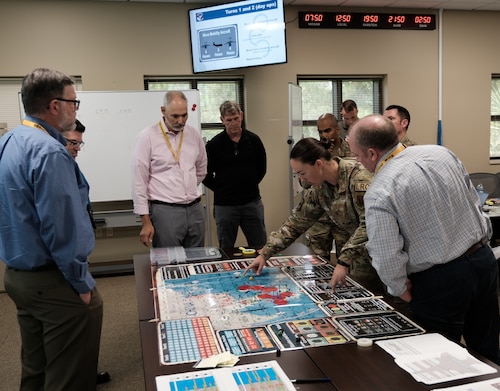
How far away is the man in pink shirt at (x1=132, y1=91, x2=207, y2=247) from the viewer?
2992mm

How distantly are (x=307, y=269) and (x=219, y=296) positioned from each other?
0.53 metres

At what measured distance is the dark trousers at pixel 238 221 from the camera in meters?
3.70

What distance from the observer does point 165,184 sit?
3043 mm

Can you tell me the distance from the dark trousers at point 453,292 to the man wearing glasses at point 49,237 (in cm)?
123

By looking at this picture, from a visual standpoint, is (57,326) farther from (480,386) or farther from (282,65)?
(282,65)

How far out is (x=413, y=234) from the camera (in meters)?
1.58

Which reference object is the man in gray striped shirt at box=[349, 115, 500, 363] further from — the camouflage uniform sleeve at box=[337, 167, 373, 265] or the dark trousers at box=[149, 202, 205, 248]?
the dark trousers at box=[149, 202, 205, 248]

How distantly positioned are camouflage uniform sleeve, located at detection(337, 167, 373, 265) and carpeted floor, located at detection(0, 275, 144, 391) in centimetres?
147

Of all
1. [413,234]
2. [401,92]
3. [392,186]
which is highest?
[401,92]

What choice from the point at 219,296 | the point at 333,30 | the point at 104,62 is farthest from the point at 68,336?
the point at 333,30

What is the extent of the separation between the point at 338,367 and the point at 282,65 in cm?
430

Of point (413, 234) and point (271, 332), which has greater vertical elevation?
point (413, 234)

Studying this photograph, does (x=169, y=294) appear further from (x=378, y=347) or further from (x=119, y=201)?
(x=119, y=201)

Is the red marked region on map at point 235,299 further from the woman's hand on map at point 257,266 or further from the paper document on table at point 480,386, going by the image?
the paper document on table at point 480,386
